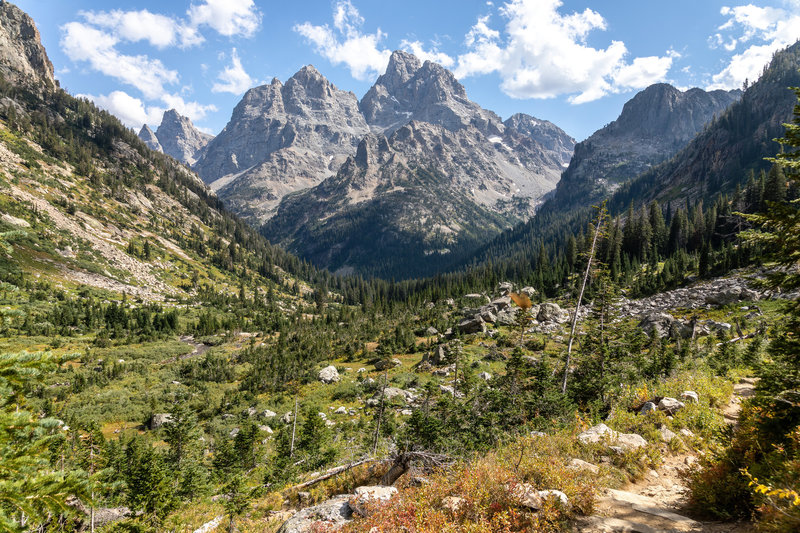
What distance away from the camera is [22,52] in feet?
553

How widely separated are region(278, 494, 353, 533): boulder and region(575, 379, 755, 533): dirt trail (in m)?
6.27

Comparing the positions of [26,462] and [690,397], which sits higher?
[26,462]

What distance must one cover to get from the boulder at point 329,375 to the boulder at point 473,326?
75.1 ft

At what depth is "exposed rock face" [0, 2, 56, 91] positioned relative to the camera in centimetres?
15925

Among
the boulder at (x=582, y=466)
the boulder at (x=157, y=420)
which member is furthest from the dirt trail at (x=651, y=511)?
the boulder at (x=157, y=420)

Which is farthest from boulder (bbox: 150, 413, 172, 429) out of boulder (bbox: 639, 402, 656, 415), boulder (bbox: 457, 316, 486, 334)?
boulder (bbox: 639, 402, 656, 415)

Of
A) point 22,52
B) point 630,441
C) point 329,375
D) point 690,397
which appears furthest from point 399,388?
point 22,52

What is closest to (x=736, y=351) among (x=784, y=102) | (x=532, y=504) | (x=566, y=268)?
(x=532, y=504)

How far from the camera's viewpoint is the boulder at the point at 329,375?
49.3 metres

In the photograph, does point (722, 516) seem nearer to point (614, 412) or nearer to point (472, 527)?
point (472, 527)

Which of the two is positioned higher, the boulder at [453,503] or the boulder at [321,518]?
the boulder at [453,503]

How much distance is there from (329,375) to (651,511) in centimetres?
4682

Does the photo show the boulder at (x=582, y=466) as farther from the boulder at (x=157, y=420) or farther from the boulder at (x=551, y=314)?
the boulder at (x=551, y=314)

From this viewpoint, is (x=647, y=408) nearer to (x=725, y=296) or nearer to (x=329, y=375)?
(x=329, y=375)
